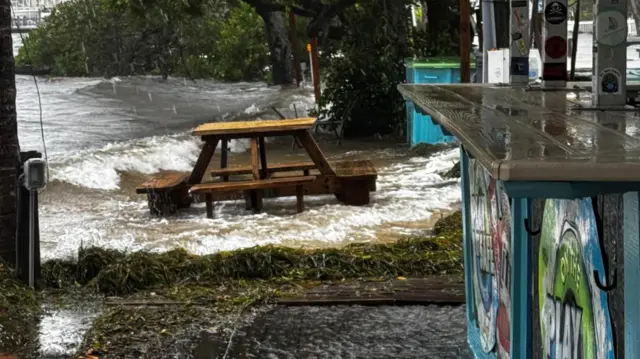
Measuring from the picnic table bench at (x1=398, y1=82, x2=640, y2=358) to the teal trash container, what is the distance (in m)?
10.7

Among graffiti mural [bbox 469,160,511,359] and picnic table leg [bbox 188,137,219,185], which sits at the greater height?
graffiti mural [bbox 469,160,511,359]

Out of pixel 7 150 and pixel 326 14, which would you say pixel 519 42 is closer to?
pixel 7 150

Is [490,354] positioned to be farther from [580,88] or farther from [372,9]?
[372,9]

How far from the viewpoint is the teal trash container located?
51.7 ft

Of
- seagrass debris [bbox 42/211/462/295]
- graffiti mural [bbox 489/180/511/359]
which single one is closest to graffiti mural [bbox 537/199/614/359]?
graffiti mural [bbox 489/180/511/359]

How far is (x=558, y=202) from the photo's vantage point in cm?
309

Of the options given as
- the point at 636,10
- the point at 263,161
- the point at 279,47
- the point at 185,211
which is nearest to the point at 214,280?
the point at 185,211

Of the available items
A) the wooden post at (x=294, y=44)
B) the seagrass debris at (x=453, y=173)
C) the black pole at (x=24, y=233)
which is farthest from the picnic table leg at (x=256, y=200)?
the wooden post at (x=294, y=44)

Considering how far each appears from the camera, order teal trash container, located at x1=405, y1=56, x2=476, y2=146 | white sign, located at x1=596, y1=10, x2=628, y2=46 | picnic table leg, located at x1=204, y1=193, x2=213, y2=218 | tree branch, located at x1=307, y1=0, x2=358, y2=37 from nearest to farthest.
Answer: white sign, located at x1=596, y1=10, x2=628, y2=46 → picnic table leg, located at x1=204, y1=193, x2=213, y2=218 → teal trash container, located at x1=405, y1=56, x2=476, y2=146 → tree branch, located at x1=307, y1=0, x2=358, y2=37

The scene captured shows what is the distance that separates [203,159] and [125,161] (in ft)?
20.7

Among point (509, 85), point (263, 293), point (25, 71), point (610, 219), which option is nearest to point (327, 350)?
point (263, 293)

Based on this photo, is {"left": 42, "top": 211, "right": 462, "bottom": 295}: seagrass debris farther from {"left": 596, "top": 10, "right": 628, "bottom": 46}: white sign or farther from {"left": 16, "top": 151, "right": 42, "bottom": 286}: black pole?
{"left": 596, "top": 10, "right": 628, "bottom": 46}: white sign

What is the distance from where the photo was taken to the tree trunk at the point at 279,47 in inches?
1331

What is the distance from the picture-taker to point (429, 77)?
16.0 meters
